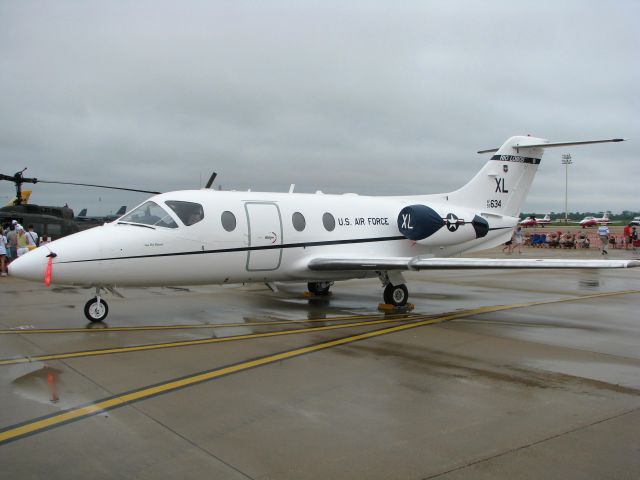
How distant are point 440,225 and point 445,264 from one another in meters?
3.25

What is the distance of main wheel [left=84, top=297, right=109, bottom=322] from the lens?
33.8ft

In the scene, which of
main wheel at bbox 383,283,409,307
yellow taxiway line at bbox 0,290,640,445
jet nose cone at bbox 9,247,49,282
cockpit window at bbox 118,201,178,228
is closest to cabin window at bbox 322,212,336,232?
main wheel at bbox 383,283,409,307

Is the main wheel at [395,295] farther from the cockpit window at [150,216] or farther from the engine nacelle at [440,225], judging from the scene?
the cockpit window at [150,216]

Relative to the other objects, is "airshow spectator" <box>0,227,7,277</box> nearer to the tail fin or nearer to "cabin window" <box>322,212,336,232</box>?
"cabin window" <box>322,212,336,232</box>

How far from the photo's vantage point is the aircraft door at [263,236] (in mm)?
11758

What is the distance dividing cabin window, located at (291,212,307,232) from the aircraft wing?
80 centimetres

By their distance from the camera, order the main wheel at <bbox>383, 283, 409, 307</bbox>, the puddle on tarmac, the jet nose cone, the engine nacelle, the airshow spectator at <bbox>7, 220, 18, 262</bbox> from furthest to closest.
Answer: the airshow spectator at <bbox>7, 220, 18, 262</bbox> < the engine nacelle < the main wheel at <bbox>383, 283, 409, 307</bbox> < the jet nose cone < the puddle on tarmac

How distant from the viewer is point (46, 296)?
14.3m

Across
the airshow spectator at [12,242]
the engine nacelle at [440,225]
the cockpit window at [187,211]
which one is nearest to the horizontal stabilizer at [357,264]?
the engine nacelle at [440,225]

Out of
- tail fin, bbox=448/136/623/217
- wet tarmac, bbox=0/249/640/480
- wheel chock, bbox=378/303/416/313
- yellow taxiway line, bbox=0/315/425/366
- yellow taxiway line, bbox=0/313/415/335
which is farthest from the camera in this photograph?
tail fin, bbox=448/136/623/217

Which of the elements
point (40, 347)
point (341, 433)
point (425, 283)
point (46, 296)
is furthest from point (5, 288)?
point (341, 433)

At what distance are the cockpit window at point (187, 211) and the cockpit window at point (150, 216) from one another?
21 centimetres

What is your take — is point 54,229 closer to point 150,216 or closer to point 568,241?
point 150,216

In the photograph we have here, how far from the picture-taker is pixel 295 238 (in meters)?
12.4
